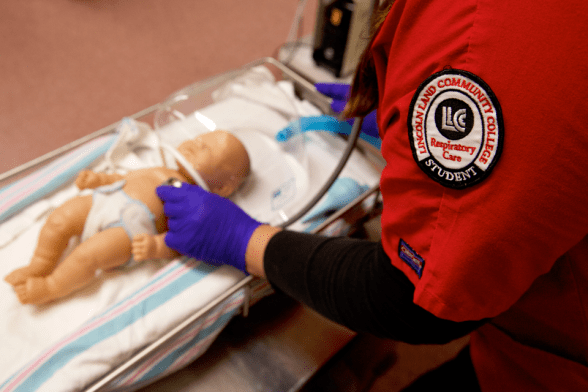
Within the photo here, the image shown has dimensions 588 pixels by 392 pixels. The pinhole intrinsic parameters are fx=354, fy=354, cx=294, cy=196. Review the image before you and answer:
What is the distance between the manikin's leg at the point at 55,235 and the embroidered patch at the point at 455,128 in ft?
2.54

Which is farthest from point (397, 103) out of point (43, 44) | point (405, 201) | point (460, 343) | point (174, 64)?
point (43, 44)

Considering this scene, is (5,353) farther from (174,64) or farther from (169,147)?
(174,64)

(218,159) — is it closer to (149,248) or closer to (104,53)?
(149,248)

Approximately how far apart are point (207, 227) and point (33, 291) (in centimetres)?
37

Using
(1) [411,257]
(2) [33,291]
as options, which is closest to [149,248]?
(2) [33,291]

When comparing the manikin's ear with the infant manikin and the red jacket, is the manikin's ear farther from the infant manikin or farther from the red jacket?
the red jacket

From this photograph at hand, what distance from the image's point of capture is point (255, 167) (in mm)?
1050

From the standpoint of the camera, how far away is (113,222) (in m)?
0.84

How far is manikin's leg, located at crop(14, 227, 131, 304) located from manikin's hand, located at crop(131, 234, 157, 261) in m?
0.03

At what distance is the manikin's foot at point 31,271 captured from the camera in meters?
0.73

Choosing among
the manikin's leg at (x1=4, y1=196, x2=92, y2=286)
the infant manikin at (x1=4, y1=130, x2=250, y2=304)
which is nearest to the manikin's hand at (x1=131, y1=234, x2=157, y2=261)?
the infant manikin at (x1=4, y1=130, x2=250, y2=304)

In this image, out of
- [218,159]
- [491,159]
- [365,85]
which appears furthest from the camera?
[218,159]

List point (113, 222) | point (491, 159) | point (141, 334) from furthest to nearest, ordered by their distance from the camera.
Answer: point (113, 222) < point (141, 334) < point (491, 159)

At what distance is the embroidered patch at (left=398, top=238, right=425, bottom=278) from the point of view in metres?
0.46
